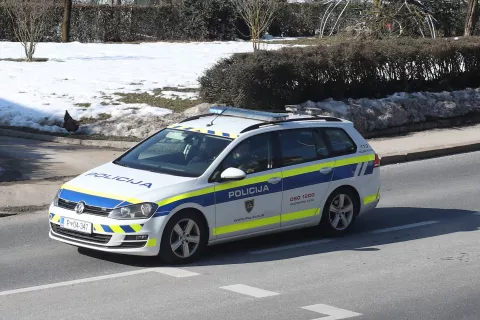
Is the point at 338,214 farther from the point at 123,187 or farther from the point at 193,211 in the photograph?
the point at 123,187

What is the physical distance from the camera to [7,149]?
16.3 metres

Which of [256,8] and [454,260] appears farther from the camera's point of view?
[256,8]

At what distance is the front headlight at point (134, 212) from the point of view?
367 inches

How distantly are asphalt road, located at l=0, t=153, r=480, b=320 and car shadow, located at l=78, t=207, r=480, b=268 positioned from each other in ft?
0.05

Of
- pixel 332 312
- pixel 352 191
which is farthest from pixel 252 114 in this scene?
pixel 332 312

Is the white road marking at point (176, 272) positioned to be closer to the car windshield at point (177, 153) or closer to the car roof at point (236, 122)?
the car windshield at point (177, 153)

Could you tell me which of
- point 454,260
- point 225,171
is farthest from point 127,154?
point 454,260

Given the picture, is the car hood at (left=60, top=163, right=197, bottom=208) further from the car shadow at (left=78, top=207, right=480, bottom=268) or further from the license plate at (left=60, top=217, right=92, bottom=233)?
the car shadow at (left=78, top=207, right=480, bottom=268)

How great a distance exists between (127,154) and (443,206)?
5.09 meters

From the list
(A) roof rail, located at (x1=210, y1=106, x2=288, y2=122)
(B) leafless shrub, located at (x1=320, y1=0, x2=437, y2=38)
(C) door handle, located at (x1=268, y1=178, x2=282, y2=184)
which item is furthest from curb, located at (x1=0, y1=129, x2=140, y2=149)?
(B) leafless shrub, located at (x1=320, y1=0, x2=437, y2=38)

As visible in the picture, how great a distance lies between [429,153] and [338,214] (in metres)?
6.97

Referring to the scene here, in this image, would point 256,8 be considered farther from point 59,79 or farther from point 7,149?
point 7,149

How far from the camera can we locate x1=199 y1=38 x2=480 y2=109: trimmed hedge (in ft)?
60.1

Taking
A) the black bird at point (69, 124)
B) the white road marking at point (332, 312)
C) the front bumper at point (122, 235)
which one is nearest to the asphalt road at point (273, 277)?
the white road marking at point (332, 312)
